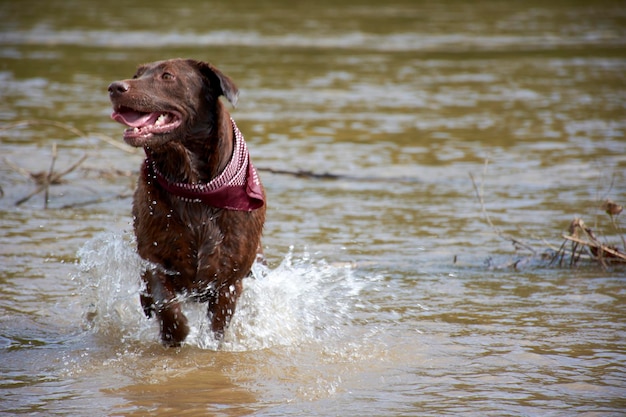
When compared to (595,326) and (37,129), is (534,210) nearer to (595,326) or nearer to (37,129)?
(595,326)

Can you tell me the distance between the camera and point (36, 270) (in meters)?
7.17

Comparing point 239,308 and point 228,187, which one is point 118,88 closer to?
point 228,187

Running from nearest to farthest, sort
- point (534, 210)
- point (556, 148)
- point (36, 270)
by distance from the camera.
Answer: point (36, 270) < point (534, 210) < point (556, 148)

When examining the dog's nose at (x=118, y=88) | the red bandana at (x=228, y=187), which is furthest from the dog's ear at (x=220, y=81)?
the dog's nose at (x=118, y=88)

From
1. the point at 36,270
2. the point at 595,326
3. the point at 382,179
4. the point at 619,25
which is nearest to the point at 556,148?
the point at 382,179

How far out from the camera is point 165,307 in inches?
218

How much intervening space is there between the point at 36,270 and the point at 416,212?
11.5 feet

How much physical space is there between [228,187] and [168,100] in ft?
1.92

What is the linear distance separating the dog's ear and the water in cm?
119

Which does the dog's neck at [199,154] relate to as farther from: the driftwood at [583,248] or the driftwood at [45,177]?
the driftwood at [45,177]

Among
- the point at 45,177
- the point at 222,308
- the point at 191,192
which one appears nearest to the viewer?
the point at 191,192

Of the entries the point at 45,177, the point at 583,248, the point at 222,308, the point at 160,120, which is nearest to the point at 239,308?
the point at 222,308

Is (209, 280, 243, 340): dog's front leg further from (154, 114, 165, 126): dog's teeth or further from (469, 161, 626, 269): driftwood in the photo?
(469, 161, 626, 269): driftwood

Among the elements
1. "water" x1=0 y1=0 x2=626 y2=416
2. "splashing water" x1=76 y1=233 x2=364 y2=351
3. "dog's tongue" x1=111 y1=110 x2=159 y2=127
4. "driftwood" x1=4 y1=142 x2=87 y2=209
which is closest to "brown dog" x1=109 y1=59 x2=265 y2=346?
"dog's tongue" x1=111 y1=110 x2=159 y2=127
